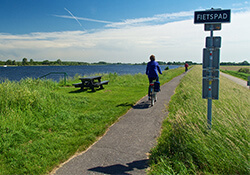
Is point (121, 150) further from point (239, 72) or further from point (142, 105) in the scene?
point (239, 72)

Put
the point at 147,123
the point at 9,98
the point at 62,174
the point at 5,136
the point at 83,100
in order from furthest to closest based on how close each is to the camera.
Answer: the point at 83,100, the point at 9,98, the point at 147,123, the point at 5,136, the point at 62,174

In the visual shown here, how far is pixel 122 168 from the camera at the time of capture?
12.1ft

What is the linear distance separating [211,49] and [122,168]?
2.81 metres

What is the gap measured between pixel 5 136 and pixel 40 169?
5.66ft

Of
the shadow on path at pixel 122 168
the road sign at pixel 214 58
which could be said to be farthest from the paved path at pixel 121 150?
the road sign at pixel 214 58

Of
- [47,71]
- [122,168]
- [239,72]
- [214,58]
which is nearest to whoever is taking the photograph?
[122,168]

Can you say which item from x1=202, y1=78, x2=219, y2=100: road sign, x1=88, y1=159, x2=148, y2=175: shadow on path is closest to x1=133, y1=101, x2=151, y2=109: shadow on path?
x1=202, y1=78, x2=219, y2=100: road sign

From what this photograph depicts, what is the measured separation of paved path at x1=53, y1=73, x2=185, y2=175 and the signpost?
1.55 metres

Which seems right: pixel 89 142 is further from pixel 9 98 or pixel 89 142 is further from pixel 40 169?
pixel 9 98

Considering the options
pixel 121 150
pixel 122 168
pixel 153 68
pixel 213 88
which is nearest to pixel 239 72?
pixel 153 68

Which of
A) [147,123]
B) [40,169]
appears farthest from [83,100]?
[40,169]

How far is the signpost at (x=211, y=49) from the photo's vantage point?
157 inches

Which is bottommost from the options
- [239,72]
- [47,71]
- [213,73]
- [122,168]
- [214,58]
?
[122,168]

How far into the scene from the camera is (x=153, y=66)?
27.9 ft
